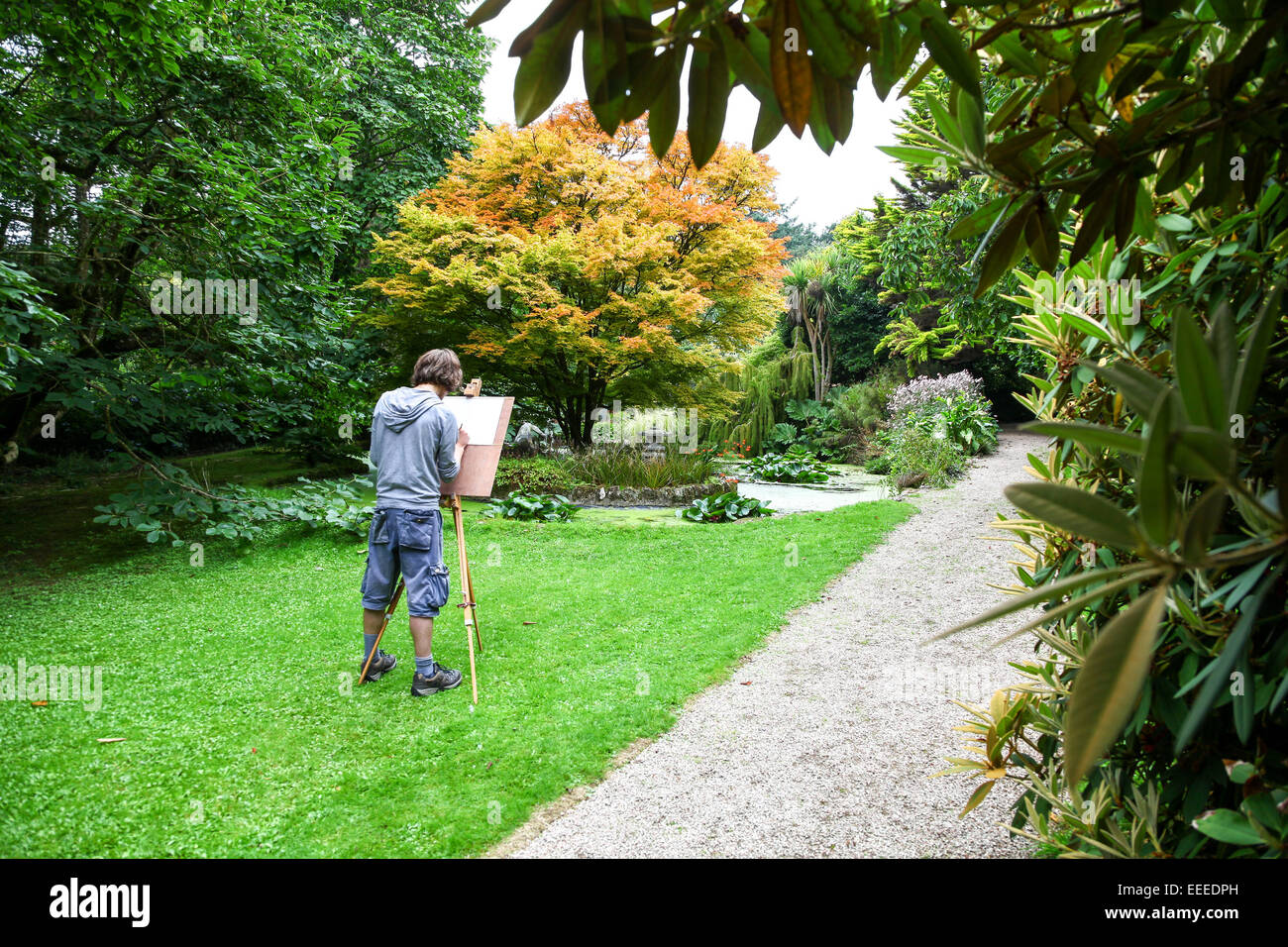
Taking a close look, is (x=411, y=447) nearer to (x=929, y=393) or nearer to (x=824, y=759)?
(x=824, y=759)

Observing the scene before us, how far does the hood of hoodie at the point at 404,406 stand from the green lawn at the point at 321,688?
1.46 m

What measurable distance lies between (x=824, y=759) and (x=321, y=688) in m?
2.64

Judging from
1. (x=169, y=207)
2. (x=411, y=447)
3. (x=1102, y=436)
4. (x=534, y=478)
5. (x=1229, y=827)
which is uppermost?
(x=169, y=207)

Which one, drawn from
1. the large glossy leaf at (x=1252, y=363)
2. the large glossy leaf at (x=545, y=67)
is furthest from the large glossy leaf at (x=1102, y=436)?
the large glossy leaf at (x=545, y=67)

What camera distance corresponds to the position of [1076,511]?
20.1 inches

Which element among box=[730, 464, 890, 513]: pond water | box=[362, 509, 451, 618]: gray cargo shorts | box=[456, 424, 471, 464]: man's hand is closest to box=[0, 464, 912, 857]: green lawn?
box=[362, 509, 451, 618]: gray cargo shorts

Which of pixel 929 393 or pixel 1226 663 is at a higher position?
pixel 929 393

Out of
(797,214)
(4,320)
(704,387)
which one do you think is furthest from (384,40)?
(797,214)

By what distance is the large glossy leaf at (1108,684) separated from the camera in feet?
1.53

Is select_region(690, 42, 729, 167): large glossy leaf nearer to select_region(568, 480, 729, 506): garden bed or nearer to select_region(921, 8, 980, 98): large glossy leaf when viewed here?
select_region(921, 8, 980, 98): large glossy leaf

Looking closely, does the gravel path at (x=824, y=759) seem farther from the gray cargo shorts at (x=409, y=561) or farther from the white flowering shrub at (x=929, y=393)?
the white flowering shrub at (x=929, y=393)

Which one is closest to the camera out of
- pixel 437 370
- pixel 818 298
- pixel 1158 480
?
pixel 1158 480

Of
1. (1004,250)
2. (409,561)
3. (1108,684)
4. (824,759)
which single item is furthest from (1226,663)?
(409,561)

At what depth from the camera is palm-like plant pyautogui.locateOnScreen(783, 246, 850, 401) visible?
728 inches
